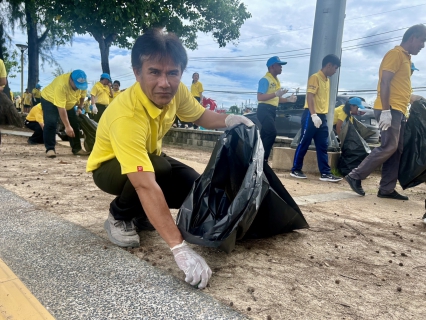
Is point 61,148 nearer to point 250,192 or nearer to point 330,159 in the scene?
point 330,159

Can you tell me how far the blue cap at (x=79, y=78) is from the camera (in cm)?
547

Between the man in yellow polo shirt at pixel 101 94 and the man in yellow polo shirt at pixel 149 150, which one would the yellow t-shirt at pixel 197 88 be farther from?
the man in yellow polo shirt at pixel 149 150

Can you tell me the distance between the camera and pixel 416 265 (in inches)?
79.1

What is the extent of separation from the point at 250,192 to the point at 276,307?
0.56m

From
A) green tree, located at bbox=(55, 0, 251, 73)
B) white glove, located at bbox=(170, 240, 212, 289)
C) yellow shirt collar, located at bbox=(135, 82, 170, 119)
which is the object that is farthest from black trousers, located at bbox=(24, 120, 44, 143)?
white glove, located at bbox=(170, 240, 212, 289)

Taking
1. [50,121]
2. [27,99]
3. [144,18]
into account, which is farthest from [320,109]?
[27,99]

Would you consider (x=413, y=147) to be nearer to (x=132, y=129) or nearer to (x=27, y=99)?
(x=132, y=129)

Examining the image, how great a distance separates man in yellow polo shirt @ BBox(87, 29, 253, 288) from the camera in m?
1.73

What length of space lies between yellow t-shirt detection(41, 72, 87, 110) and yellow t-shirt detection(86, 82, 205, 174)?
3.79m

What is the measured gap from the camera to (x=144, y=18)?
38.2 feet

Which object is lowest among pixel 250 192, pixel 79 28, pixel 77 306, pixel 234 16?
pixel 77 306

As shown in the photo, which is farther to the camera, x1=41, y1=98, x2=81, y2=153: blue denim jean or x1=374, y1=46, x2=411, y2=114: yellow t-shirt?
x1=41, y1=98, x2=81, y2=153: blue denim jean

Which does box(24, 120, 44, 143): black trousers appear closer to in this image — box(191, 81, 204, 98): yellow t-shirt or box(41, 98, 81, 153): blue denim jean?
box(41, 98, 81, 153): blue denim jean

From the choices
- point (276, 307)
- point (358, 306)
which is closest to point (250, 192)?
point (276, 307)
